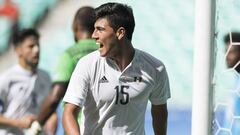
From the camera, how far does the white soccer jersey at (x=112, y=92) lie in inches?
134

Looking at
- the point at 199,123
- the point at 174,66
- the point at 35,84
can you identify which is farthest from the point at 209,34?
the point at 35,84

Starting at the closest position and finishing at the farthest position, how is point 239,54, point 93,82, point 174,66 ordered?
point 93,82 < point 239,54 < point 174,66

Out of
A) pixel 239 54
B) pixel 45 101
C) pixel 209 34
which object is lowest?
pixel 45 101

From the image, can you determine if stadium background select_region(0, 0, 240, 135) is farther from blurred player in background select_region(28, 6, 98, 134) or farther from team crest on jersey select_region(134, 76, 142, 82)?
team crest on jersey select_region(134, 76, 142, 82)

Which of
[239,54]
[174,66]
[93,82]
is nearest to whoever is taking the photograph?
[93,82]

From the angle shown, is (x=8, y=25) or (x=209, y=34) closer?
(x=209, y=34)

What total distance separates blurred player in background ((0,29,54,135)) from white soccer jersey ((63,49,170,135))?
2.32 metres

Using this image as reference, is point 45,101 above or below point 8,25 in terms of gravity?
below

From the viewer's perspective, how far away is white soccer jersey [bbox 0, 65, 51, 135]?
5.79 m

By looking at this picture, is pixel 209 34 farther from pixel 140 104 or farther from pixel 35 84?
pixel 35 84

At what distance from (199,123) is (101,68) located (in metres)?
0.50

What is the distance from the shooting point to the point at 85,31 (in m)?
5.72

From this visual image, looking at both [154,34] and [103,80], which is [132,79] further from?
[154,34]

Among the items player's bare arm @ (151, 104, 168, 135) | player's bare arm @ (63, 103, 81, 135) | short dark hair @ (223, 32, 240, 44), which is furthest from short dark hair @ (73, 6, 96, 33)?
player's bare arm @ (63, 103, 81, 135)
